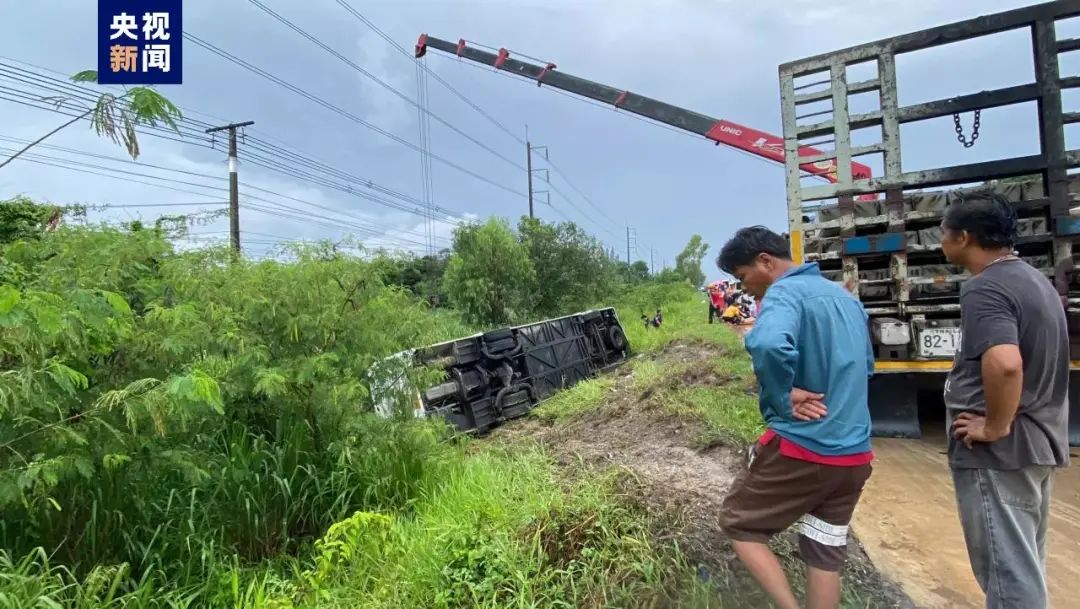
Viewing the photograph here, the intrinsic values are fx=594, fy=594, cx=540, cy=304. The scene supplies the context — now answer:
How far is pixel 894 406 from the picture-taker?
503 centimetres

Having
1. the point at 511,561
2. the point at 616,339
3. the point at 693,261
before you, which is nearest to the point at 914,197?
the point at 511,561

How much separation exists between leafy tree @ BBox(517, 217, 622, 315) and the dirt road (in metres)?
13.7

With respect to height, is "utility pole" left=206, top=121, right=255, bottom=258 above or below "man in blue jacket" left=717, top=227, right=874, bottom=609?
above

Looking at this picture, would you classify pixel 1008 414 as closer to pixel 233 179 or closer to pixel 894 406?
pixel 894 406

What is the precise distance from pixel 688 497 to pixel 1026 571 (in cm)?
145

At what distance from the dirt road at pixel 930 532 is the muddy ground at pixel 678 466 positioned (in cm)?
19

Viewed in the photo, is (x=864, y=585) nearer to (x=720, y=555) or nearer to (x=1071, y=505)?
(x=720, y=555)

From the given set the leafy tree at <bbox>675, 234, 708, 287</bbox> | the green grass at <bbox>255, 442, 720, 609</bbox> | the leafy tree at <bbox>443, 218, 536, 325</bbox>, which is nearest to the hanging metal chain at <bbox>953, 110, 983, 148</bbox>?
the green grass at <bbox>255, 442, 720, 609</bbox>

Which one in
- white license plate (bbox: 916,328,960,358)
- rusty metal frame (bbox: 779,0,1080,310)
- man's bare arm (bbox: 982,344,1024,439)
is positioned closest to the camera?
man's bare arm (bbox: 982,344,1024,439)

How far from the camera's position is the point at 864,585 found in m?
2.56

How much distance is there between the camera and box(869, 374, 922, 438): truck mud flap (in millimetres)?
4969

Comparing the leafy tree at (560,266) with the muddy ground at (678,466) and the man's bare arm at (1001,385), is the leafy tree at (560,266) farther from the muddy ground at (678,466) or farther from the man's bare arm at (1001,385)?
the man's bare arm at (1001,385)

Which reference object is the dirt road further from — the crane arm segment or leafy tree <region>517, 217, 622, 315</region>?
leafy tree <region>517, 217, 622, 315</region>

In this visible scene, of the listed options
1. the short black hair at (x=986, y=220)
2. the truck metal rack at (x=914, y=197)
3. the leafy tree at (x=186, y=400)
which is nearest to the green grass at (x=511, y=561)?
the leafy tree at (x=186, y=400)
